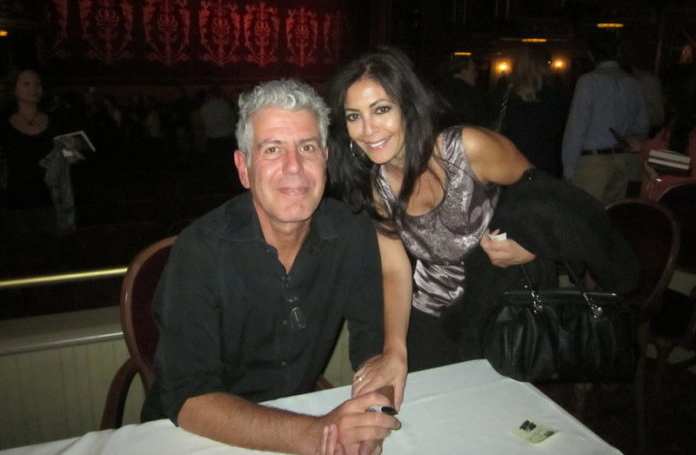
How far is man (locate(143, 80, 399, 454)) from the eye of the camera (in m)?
1.24

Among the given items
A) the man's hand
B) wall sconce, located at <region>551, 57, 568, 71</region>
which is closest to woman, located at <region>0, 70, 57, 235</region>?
the man's hand

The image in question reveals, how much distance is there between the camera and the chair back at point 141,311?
162 centimetres

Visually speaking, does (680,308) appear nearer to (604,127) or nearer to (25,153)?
(604,127)

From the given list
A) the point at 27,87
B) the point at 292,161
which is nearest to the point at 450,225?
the point at 292,161

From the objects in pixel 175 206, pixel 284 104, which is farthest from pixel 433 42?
pixel 284 104

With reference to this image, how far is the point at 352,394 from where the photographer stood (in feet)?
4.24

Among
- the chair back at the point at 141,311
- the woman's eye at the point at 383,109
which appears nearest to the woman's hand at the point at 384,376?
the chair back at the point at 141,311

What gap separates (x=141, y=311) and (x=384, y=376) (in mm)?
843

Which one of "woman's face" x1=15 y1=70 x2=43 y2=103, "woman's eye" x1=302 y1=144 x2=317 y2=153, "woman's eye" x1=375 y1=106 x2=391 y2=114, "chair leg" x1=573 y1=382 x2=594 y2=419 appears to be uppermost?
"woman's face" x1=15 y1=70 x2=43 y2=103

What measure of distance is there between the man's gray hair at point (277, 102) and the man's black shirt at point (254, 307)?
0.66ft

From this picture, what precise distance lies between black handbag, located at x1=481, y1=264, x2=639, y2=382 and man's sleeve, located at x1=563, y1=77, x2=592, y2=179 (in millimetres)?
3198

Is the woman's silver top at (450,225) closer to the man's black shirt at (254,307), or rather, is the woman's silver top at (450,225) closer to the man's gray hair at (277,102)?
the man's black shirt at (254,307)

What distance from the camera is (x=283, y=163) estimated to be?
1.42 m

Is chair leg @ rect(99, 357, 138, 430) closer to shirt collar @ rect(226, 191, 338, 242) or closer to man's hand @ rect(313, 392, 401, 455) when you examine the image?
shirt collar @ rect(226, 191, 338, 242)
